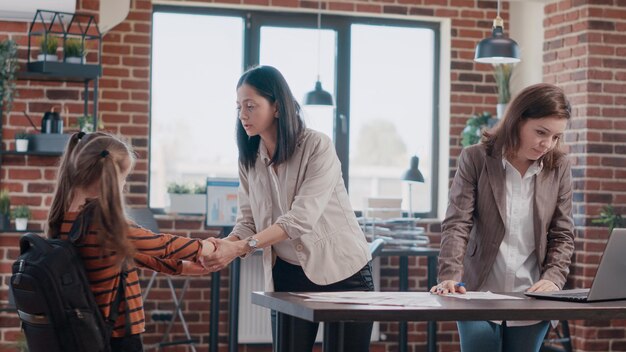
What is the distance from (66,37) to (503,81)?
2.88m

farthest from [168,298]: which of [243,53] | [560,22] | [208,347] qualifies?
[560,22]

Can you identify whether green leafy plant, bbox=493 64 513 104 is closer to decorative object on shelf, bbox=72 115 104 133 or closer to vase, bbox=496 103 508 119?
vase, bbox=496 103 508 119

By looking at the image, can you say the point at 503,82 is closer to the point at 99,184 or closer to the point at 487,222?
the point at 487,222

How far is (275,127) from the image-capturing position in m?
3.30

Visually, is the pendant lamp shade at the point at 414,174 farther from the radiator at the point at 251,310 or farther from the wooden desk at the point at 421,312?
the wooden desk at the point at 421,312

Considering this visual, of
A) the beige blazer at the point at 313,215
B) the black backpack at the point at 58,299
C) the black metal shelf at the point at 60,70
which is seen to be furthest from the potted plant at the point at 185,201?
the black backpack at the point at 58,299

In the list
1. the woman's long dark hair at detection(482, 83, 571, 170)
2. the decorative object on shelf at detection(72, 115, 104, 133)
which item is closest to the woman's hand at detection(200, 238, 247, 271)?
the woman's long dark hair at detection(482, 83, 571, 170)

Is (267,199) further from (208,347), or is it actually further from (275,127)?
(208,347)

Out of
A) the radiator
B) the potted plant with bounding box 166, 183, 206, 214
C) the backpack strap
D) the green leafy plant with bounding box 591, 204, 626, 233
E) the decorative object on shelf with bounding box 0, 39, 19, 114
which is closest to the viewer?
the backpack strap

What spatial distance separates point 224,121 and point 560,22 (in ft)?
7.55

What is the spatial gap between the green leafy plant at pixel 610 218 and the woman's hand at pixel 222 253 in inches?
125

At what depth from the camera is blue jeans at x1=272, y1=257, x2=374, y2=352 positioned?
3049mm

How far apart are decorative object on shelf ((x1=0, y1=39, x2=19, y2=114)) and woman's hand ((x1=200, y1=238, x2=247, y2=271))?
2.57 meters

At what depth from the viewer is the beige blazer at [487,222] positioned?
3119mm
